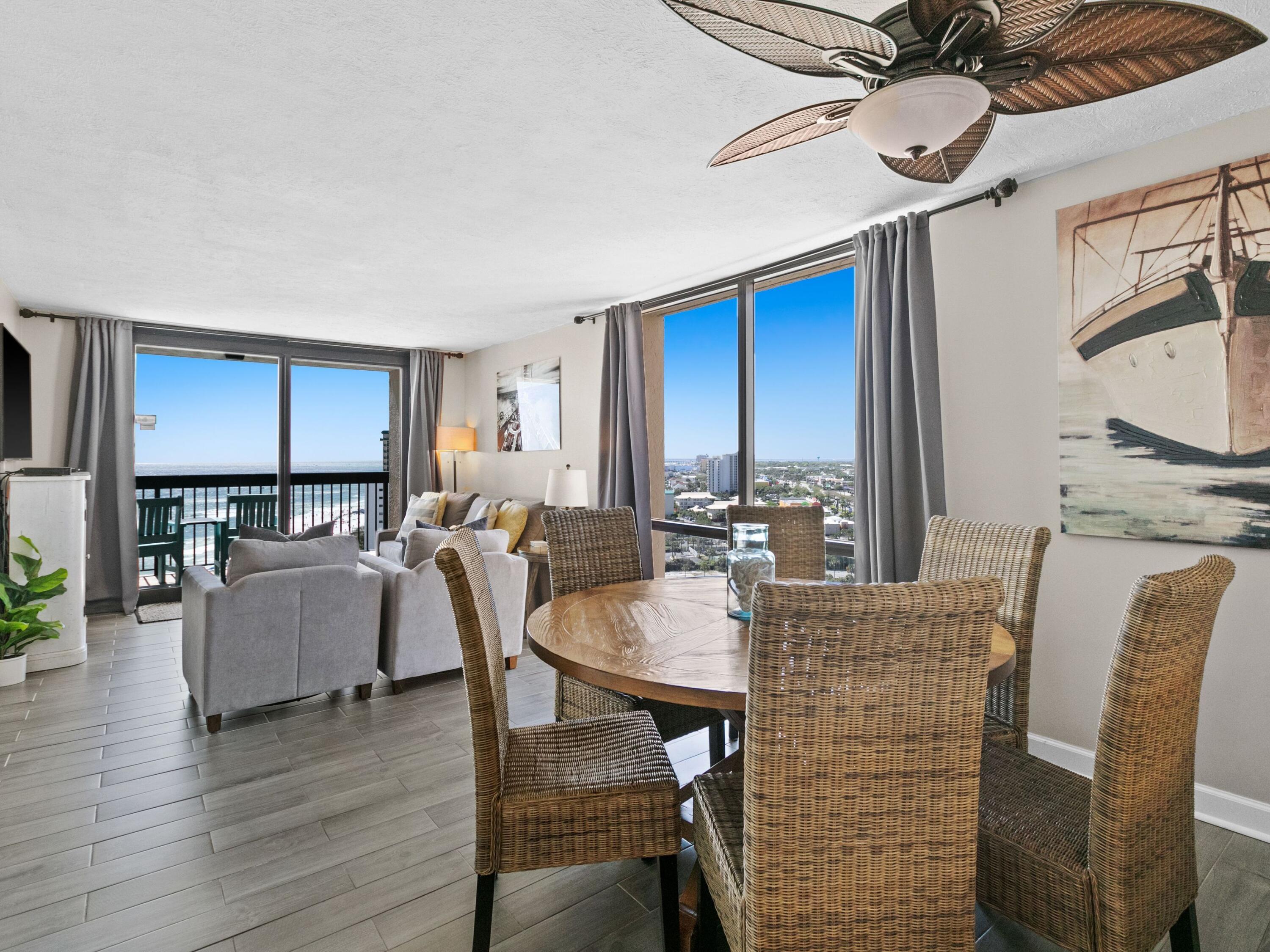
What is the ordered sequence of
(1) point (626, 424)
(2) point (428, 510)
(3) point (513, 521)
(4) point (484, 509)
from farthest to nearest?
(2) point (428, 510)
(4) point (484, 509)
(3) point (513, 521)
(1) point (626, 424)

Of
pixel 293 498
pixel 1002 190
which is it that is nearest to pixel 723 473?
pixel 1002 190

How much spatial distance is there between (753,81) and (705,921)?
2308 mm

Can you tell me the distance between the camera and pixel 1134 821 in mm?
1228

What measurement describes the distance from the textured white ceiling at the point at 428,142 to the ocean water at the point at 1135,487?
0.95m

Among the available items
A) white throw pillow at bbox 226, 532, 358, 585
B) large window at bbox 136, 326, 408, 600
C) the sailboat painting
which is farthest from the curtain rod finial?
large window at bbox 136, 326, 408, 600

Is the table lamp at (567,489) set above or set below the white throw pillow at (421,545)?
above

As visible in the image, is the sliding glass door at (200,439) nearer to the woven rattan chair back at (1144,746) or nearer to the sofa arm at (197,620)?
the sofa arm at (197,620)

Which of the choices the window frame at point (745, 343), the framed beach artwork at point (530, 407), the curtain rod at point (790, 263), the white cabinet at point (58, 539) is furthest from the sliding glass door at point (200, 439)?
the window frame at point (745, 343)

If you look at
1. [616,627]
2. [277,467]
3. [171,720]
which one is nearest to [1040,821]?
[616,627]

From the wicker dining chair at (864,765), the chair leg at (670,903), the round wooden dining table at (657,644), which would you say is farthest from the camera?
the chair leg at (670,903)

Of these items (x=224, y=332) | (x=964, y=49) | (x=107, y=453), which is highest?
(x=224, y=332)

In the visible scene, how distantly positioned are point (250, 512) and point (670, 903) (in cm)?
599

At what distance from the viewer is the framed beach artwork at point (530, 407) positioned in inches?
231

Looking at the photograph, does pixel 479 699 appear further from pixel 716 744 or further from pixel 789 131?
pixel 789 131
